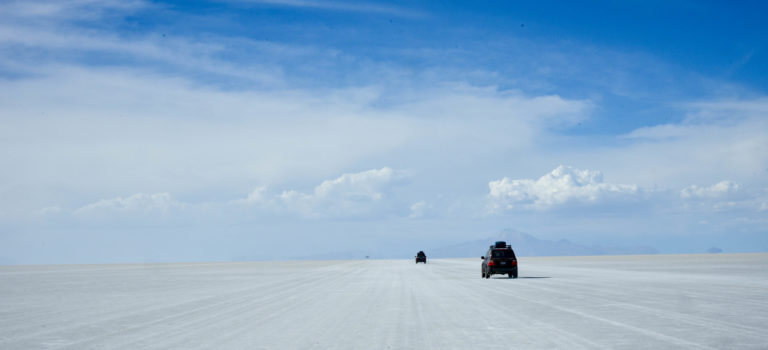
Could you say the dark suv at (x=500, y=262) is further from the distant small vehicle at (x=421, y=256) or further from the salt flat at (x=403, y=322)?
the distant small vehicle at (x=421, y=256)

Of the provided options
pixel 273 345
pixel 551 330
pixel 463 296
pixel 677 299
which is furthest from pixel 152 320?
pixel 677 299

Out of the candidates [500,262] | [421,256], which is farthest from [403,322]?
[421,256]

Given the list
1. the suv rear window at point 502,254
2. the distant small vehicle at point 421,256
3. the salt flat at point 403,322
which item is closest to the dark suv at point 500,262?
the suv rear window at point 502,254

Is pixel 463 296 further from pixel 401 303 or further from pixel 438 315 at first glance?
pixel 438 315

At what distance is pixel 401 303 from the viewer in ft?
62.2

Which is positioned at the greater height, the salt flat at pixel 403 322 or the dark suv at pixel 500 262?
the dark suv at pixel 500 262

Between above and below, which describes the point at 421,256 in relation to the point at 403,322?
above

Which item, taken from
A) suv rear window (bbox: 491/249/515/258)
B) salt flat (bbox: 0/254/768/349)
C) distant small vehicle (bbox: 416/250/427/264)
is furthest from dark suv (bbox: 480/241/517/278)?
distant small vehicle (bbox: 416/250/427/264)

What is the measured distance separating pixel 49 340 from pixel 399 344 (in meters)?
6.13

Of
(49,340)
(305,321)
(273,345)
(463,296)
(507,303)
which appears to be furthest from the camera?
(463,296)

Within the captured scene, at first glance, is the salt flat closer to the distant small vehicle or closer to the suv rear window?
the suv rear window

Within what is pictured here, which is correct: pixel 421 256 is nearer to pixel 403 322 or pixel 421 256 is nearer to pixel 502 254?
pixel 502 254

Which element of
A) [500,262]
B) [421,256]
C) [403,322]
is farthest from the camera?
[421,256]

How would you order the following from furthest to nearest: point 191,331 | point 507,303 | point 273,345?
point 507,303 → point 191,331 → point 273,345
